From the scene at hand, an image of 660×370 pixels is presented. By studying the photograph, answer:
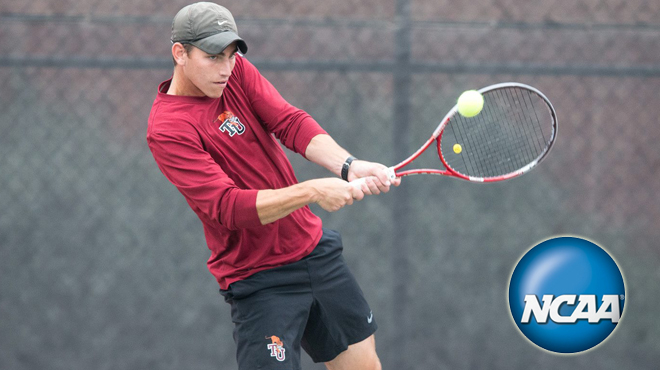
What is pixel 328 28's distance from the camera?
11.9 feet

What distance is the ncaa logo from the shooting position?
3773 millimetres

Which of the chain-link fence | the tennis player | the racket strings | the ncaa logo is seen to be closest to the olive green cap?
the tennis player

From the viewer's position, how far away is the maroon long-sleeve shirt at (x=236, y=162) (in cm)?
244

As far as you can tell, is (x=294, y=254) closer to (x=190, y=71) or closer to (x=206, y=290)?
(x=190, y=71)

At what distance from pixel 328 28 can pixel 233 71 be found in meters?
1.03

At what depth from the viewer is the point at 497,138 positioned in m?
3.18

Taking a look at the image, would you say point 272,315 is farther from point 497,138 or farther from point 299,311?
point 497,138

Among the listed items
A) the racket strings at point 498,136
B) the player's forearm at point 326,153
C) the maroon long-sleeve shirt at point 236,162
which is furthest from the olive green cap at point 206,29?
the racket strings at point 498,136

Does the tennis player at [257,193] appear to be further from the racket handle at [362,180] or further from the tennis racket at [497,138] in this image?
the tennis racket at [497,138]

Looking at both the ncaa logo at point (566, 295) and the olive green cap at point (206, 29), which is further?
the ncaa logo at point (566, 295)

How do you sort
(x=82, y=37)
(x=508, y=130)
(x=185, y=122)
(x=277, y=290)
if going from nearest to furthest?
(x=185, y=122), (x=277, y=290), (x=508, y=130), (x=82, y=37)

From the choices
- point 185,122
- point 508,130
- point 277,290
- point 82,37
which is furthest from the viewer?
point 82,37

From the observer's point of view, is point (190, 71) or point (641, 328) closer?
point (190, 71)

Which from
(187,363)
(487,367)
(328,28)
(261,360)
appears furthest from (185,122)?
(487,367)
